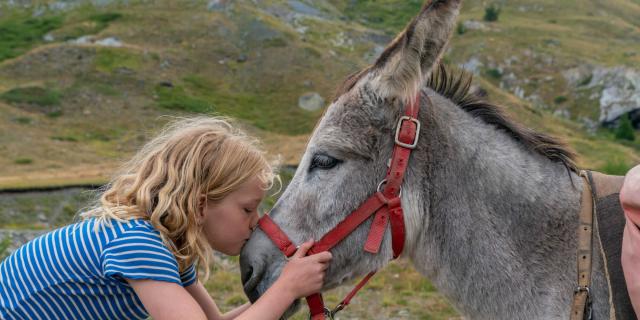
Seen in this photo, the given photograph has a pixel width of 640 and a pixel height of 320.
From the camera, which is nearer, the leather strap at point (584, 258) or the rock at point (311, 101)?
the leather strap at point (584, 258)

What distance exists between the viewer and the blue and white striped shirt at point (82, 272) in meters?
2.97

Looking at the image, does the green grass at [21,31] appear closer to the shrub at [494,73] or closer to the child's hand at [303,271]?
the shrub at [494,73]

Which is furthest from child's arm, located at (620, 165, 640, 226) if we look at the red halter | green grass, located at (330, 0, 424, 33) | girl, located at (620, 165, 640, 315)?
green grass, located at (330, 0, 424, 33)

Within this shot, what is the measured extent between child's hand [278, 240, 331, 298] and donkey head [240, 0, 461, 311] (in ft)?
0.25

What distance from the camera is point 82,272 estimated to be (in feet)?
Answer: 10.1

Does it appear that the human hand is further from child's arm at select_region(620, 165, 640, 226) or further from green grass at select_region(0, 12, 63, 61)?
green grass at select_region(0, 12, 63, 61)

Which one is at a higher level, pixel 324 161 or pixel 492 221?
pixel 324 161

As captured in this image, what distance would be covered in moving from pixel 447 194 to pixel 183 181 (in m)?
1.42

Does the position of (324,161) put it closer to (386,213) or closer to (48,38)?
(386,213)

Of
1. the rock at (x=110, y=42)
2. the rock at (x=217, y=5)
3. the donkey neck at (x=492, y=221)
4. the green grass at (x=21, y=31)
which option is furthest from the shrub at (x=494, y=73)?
the donkey neck at (x=492, y=221)

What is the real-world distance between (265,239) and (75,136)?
3633 centimetres

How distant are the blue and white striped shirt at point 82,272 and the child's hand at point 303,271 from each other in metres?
0.57

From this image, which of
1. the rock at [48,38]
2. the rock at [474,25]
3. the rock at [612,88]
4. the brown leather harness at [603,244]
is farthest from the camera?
the rock at [474,25]

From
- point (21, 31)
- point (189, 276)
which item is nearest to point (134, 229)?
point (189, 276)
